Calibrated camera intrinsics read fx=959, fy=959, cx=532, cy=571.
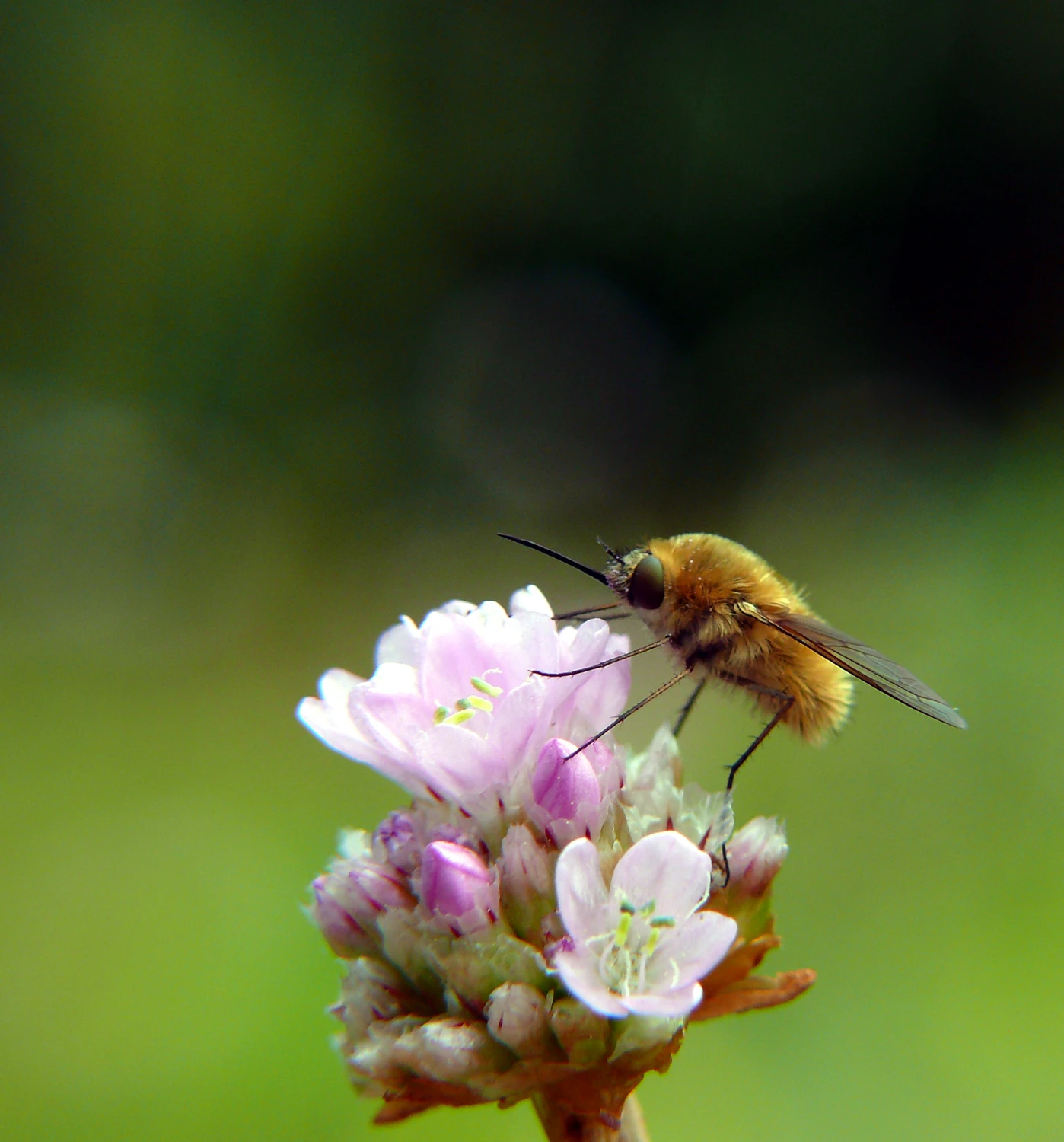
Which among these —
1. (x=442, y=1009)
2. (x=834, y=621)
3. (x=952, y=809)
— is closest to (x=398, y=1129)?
(x=442, y=1009)

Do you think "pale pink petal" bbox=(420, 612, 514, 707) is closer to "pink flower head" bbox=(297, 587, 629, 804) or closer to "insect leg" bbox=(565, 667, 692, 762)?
"pink flower head" bbox=(297, 587, 629, 804)

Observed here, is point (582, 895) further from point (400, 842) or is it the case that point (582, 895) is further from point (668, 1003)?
point (400, 842)

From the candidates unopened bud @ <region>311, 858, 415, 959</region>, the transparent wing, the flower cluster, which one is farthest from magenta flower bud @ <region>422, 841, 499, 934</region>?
the transparent wing

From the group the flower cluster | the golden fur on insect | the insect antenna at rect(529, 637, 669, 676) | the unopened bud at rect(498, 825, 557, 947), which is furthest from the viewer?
the golden fur on insect

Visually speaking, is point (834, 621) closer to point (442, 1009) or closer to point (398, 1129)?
point (398, 1129)

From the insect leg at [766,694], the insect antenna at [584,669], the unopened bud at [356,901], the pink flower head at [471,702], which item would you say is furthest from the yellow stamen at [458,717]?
the insect leg at [766,694]

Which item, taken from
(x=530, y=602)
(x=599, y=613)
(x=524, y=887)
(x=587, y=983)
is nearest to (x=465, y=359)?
(x=599, y=613)
